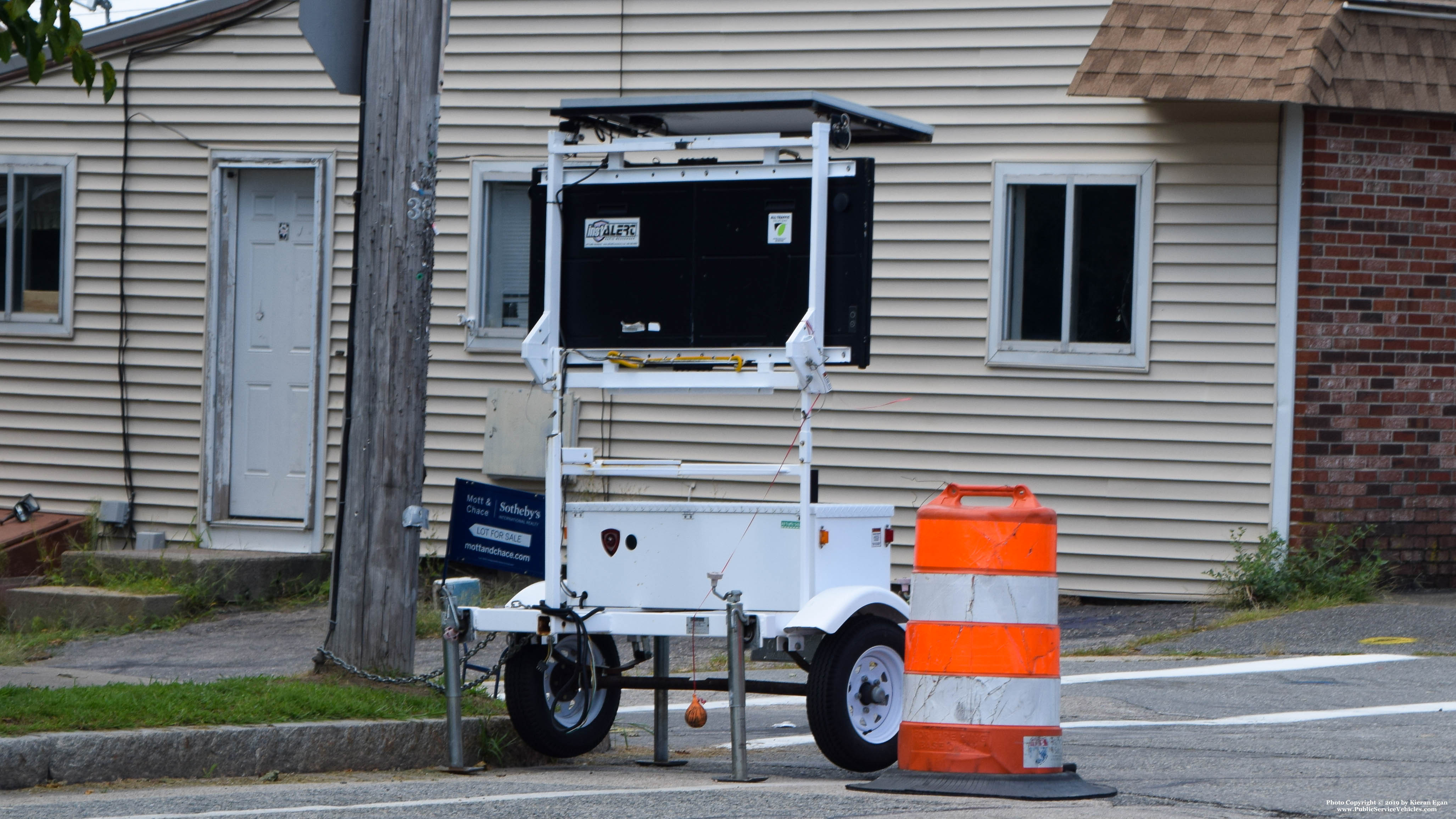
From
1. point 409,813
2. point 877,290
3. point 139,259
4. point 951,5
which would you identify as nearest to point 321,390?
point 139,259

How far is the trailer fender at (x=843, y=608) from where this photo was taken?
6156mm

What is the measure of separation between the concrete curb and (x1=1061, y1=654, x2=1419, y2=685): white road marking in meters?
3.40

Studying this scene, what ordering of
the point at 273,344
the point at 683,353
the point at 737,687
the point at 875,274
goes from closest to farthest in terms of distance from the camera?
1. the point at 737,687
2. the point at 683,353
3. the point at 875,274
4. the point at 273,344

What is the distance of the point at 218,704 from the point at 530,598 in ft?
4.20

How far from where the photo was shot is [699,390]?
658cm

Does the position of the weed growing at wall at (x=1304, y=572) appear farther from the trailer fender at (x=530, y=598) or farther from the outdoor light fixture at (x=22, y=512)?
the outdoor light fixture at (x=22, y=512)

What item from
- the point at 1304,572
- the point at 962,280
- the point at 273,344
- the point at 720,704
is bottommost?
the point at 720,704

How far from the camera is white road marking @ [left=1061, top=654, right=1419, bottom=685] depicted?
8930 millimetres

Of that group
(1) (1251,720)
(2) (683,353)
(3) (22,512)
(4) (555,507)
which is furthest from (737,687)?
(3) (22,512)

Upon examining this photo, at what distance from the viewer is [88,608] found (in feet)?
37.8

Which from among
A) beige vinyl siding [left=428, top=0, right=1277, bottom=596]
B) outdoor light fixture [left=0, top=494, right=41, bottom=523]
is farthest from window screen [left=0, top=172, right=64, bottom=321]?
beige vinyl siding [left=428, top=0, right=1277, bottom=596]

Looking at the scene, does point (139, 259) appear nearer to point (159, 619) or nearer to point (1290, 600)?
point (159, 619)

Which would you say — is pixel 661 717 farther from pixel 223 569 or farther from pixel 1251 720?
pixel 223 569

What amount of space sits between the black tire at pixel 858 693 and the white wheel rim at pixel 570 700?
101 cm
